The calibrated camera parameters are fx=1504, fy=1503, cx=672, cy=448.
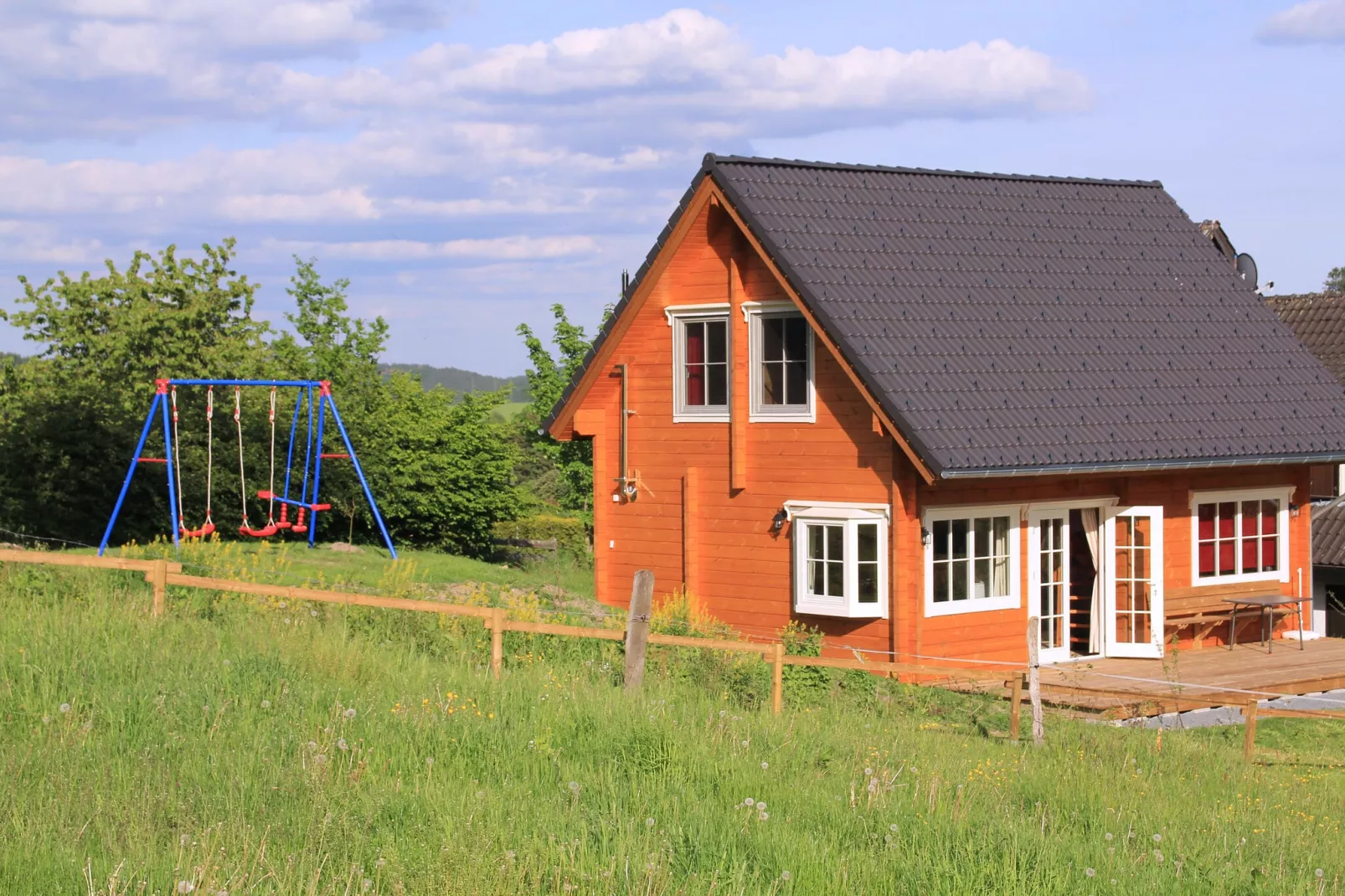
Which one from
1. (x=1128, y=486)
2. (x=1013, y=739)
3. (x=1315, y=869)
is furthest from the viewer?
(x=1128, y=486)

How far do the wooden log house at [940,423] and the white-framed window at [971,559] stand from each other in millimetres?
37

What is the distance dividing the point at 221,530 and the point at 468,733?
67.5 feet

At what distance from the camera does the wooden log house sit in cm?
1802

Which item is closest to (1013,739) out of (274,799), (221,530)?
(274,799)

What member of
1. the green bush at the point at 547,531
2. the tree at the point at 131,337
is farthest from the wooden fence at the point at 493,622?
the green bush at the point at 547,531

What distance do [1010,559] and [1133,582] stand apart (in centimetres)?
201

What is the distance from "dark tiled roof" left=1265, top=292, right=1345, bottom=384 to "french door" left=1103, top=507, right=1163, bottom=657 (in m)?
13.0

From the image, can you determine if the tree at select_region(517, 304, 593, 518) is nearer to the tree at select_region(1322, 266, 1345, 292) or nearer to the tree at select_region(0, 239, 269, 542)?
the tree at select_region(0, 239, 269, 542)

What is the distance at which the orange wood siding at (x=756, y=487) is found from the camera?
709 inches

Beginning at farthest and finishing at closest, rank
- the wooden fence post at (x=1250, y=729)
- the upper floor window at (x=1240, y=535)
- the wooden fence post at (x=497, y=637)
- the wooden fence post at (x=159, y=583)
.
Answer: the upper floor window at (x=1240, y=535) → the wooden fence post at (x=159, y=583) → the wooden fence post at (x=1250, y=729) → the wooden fence post at (x=497, y=637)

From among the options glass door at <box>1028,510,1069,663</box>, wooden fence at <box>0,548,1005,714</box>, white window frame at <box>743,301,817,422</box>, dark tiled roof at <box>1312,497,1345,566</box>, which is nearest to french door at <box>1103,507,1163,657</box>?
glass door at <box>1028,510,1069,663</box>

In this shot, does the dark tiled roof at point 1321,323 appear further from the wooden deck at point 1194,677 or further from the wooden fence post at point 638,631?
the wooden fence post at point 638,631

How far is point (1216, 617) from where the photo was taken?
20.4 meters

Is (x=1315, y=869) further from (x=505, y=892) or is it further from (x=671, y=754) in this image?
(x=505, y=892)
